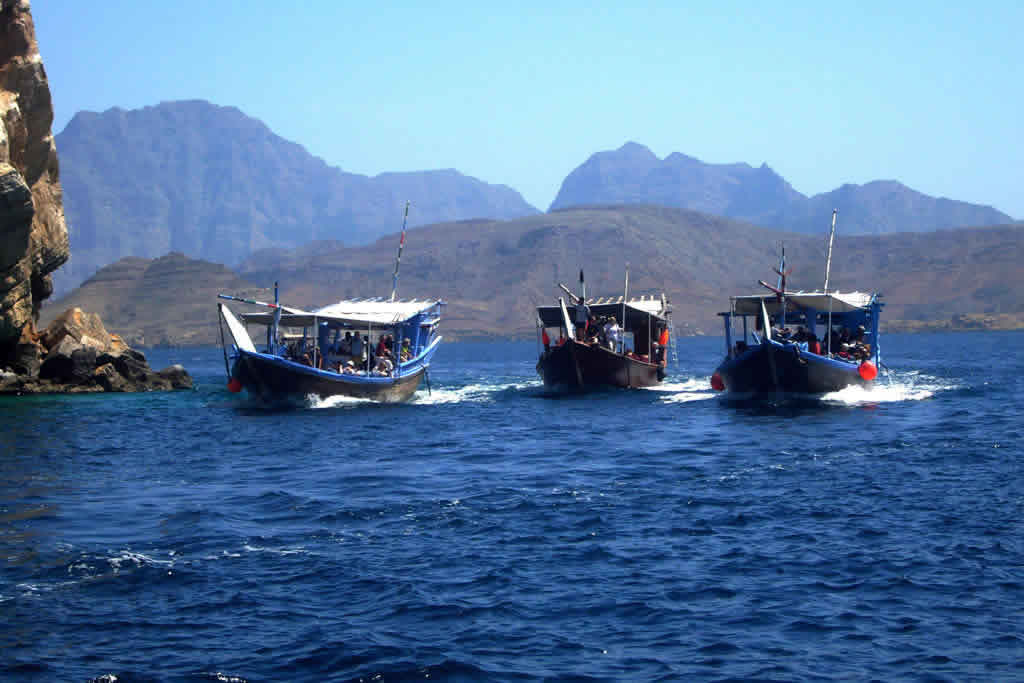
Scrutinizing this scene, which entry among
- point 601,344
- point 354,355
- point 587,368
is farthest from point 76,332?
point 601,344

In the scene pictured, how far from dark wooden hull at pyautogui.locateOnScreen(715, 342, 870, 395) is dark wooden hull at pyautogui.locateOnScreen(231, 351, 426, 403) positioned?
568 inches

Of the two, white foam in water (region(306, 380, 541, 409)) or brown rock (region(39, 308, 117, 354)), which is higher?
brown rock (region(39, 308, 117, 354))

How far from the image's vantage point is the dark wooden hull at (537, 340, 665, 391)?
4520cm

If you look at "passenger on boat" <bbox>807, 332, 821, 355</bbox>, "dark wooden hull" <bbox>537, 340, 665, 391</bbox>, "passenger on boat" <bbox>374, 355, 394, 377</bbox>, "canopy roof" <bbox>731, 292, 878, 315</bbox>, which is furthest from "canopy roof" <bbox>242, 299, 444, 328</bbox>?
"passenger on boat" <bbox>807, 332, 821, 355</bbox>

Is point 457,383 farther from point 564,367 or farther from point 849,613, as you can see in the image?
point 849,613

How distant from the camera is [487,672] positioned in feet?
38.4

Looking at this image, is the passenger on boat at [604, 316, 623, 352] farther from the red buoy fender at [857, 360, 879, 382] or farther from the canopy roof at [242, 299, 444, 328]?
the red buoy fender at [857, 360, 879, 382]

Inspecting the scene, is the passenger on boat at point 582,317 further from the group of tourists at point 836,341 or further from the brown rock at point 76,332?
the brown rock at point 76,332

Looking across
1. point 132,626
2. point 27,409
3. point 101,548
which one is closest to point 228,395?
point 27,409

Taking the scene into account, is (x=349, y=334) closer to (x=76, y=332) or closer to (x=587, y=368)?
(x=587, y=368)

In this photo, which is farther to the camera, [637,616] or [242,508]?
[242,508]

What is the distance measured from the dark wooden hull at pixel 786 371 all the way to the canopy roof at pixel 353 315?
14.1 meters

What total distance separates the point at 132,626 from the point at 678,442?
1925 centimetres

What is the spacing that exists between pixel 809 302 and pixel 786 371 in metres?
4.18
